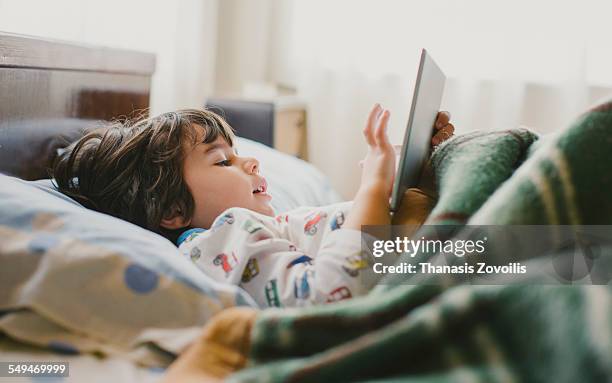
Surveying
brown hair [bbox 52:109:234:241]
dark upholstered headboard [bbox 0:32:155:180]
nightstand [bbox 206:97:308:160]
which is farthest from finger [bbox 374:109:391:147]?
nightstand [bbox 206:97:308:160]

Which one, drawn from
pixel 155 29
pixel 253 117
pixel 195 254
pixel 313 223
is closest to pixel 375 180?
pixel 313 223

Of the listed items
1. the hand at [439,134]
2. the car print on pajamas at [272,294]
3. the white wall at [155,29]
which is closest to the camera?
the car print on pajamas at [272,294]

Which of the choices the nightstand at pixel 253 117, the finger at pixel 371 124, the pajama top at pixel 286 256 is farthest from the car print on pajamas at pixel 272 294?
the nightstand at pixel 253 117

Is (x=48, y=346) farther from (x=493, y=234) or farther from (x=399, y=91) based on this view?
(x=399, y=91)

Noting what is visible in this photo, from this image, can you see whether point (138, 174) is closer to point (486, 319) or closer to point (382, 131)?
point (382, 131)

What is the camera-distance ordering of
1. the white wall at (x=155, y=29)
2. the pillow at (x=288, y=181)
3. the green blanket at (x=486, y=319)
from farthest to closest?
the white wall at (x=155, y=29), the pillow at (x=288, y=181), the green blanket at (x=486, y=319)

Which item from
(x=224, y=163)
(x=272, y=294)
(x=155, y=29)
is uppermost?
(x=155, y=29)

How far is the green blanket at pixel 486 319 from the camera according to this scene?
0.39 m

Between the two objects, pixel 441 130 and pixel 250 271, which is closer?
pixel 250 271

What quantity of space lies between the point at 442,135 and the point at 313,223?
245 millimetres

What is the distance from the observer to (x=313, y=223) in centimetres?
85

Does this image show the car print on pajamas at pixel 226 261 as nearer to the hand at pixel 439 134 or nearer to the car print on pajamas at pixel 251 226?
the car print on pajamas at pixel 251 226

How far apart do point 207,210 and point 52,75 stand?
42 centimetres

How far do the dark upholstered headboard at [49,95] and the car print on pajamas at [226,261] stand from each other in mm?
440
